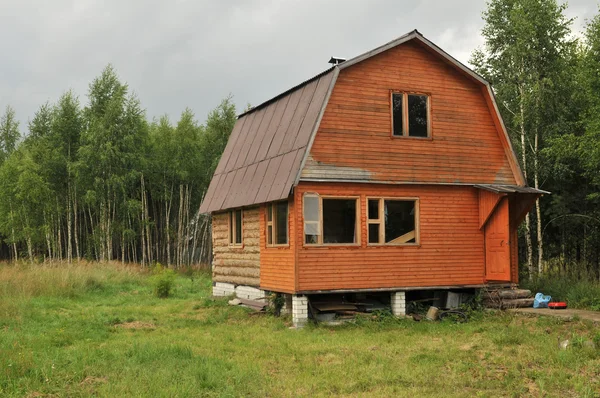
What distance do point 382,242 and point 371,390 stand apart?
7930 millimetres

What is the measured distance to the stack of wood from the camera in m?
17.7

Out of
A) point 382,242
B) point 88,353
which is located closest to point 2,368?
point 88,353

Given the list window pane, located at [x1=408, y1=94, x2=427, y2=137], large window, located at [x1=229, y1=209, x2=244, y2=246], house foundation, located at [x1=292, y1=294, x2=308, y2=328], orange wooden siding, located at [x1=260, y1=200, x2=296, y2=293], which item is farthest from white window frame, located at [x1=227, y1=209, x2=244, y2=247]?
window pane, located at [x1=408, y1=94, x2=427, y2=137]

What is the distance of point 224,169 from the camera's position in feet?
75.4

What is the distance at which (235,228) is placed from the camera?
867 inches

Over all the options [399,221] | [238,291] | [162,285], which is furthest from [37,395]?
[162,285]

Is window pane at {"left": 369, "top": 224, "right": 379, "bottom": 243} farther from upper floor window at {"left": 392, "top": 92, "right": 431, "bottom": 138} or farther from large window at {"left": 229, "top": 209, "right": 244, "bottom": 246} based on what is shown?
large window at {"left": 229, "top": 209, "right": 244, "bottom": 246}

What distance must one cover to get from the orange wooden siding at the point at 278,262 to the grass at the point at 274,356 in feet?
3.26

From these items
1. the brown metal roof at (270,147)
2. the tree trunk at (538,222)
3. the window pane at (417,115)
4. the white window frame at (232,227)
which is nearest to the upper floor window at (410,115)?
the window pane at (417,115)

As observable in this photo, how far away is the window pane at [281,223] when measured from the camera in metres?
17.5

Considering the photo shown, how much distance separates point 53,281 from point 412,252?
13257 millimetres

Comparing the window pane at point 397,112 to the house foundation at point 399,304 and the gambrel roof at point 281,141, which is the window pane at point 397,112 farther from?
the house foundation at point 399,304

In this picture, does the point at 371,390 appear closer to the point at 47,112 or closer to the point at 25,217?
the point at 25,217

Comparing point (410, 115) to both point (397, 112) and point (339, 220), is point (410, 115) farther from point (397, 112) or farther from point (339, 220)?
point (339, 220)
